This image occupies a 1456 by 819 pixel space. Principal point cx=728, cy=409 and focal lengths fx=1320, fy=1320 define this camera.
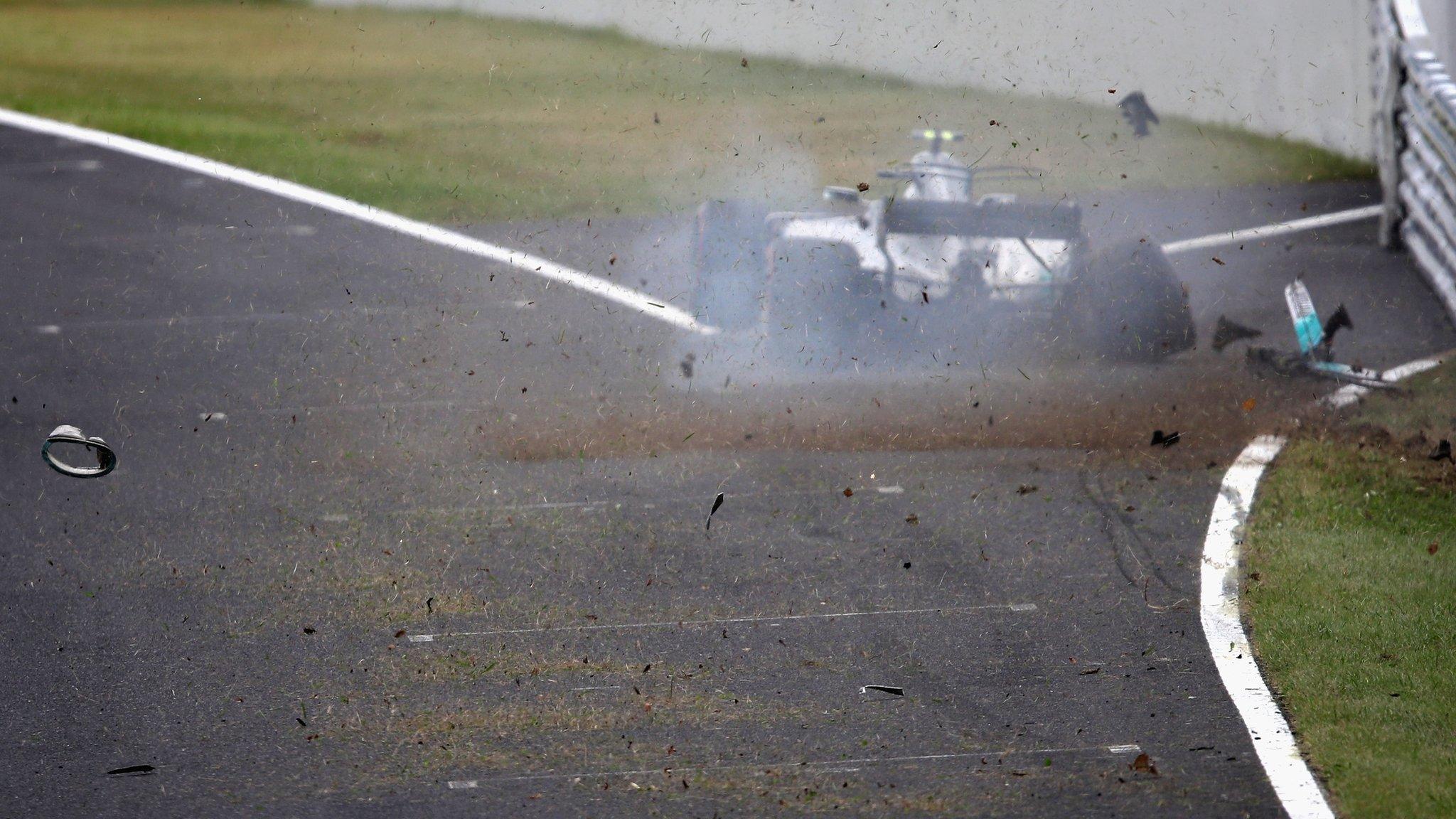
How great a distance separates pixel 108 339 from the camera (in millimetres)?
9961

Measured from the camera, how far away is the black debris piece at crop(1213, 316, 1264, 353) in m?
9.89

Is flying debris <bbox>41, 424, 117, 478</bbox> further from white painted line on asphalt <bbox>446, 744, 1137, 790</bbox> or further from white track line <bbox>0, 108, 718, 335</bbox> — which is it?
white track line <bbox>0, 108, 718, 335</bbox>

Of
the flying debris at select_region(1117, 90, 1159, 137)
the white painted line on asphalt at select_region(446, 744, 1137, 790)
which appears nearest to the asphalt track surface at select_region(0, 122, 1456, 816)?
the white painted line on asphalt at select_region(446, 744, 1137, 790)

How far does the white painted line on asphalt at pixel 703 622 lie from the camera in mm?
6387

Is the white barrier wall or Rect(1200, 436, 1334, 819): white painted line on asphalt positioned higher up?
the white barrier wall

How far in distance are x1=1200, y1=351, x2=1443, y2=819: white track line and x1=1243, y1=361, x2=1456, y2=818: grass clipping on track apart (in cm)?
7

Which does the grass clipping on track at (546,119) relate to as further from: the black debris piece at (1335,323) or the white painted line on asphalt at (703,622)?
the white painted line on asphalt at (703,622)

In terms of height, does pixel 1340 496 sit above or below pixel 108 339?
above

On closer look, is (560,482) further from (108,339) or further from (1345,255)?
(1345,255)

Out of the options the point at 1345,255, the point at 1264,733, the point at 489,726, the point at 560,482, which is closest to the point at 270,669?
the point at 489,726

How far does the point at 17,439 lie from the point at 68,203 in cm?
460

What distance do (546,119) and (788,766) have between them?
1049cm

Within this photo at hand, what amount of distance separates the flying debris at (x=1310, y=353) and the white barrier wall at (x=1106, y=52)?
3.95m

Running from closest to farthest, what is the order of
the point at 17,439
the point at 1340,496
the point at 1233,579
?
the point at 1233,579 < the point at 1340,496 < the point at 17,439
